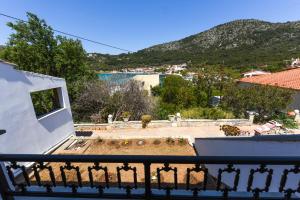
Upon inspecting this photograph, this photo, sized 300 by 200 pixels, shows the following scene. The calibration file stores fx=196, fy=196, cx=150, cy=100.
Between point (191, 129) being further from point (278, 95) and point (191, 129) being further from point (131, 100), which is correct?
point (278, 95)

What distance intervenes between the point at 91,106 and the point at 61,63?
622cm

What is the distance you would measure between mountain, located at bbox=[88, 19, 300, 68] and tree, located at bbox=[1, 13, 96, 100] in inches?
1456

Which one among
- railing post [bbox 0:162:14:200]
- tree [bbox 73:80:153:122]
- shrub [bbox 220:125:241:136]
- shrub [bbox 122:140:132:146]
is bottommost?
shrub [bbox 220:125:241:136]

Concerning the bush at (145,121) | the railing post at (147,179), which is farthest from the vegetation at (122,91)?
the railing post at (147,179)

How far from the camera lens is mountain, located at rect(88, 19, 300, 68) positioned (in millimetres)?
61487

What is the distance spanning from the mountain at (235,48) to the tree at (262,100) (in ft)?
140

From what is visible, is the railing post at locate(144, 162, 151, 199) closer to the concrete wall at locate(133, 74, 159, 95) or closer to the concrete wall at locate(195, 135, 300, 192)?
the concrete wall at locate(195, 135, 300, 192)

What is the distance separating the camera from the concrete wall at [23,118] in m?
6.60

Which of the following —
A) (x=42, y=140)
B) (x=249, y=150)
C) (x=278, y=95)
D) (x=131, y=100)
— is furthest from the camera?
(x=131, y=100)

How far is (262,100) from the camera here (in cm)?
1469

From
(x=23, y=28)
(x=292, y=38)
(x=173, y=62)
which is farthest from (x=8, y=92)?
(x=292, y=38)

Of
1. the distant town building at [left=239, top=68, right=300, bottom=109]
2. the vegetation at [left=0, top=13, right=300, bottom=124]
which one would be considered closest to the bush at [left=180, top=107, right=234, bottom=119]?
the vegetation at [left=0, top=13, right=300, bottom=124]

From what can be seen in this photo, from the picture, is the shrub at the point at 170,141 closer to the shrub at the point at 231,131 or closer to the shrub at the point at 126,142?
the shrub at the point at 126,142

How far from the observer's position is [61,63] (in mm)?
18906
